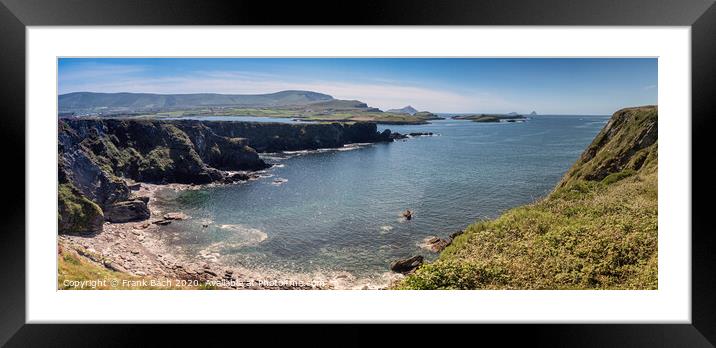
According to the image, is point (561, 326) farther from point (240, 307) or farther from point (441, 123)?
point (441, 123)

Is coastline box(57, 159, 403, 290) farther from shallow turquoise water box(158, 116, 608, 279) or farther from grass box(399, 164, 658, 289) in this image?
grass box(399, 164, 658, 289)

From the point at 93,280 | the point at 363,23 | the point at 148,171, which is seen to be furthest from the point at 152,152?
the point at 363,23

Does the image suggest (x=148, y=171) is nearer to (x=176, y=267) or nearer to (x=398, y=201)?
(x=176, y=267)

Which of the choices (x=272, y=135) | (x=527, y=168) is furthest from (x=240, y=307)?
(x=272, y=135)

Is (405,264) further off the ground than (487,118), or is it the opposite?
(487,118)

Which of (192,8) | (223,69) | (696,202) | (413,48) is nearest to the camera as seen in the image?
(192,8)

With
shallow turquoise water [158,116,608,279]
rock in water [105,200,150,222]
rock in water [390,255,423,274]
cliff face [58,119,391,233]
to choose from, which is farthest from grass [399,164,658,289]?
rock in water [105,200,150,222]
